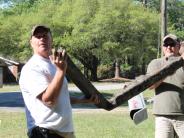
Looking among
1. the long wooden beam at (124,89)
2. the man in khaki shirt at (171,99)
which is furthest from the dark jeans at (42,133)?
the man in khaki shirt at (171,99)

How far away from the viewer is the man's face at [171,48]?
6516 millimetres

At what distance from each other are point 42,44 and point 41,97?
Answer: 0.45 meters

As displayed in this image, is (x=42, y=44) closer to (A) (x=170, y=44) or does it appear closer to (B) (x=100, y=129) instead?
(A) (x=170, y=44)

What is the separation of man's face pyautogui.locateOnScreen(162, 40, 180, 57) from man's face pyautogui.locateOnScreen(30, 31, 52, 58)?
235 cm

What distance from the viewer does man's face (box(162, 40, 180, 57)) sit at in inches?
257

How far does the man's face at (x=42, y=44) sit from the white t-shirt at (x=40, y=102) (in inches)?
1.7

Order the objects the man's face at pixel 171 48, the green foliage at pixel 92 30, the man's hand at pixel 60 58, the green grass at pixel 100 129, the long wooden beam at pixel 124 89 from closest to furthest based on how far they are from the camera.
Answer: the man's hand at pixel 60 58, the long wooden beam at pixel 124 89, the man's face at pixel 171 48, the green grass at pixel 100 129, the green foliage at pixel 92 30

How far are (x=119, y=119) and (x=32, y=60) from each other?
12951 millimetres

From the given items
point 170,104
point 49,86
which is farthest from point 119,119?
point 49,86

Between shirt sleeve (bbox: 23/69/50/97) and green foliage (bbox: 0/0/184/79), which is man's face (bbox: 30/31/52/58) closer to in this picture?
shirt sleeve (bbox: 23/69/50/97)

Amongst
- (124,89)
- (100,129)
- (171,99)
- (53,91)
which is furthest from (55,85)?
(100,129)

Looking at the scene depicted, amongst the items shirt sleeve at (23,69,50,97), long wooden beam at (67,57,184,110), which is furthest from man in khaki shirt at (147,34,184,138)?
shirt sleeve at (23,69,50,97)

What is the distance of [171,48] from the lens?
6566 millimetres

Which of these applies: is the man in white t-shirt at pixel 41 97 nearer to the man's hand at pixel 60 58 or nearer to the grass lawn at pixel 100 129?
the man's hand at pixel 60 58
